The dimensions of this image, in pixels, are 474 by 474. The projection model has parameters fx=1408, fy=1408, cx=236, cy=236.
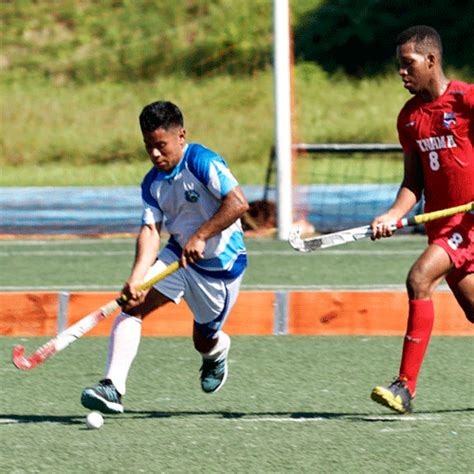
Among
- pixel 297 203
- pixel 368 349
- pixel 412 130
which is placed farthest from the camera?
pixel 297 203

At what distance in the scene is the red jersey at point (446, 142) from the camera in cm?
525

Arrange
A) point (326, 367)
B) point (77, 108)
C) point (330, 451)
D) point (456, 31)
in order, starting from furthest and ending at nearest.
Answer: point (456, 31), point (77, 108), point (326, 367), point (330, 451)

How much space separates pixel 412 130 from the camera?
5320mm

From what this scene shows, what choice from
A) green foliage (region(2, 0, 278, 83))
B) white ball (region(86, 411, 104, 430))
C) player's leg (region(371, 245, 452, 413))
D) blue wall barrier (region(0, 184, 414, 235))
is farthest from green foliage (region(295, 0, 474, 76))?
white ball (region(86, 411, 104, 430))

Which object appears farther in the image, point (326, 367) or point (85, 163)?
point (85, 163)

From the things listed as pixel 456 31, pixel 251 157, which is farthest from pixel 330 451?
pixel 456 31

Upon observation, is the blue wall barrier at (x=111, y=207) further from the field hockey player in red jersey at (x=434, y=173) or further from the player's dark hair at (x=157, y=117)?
the player's dark hair at (x=157, y=117)

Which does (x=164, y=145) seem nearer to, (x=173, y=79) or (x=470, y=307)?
(x=470, y=307)

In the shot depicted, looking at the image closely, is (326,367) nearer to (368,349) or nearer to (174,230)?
(368,349)

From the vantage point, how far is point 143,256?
5371 mm

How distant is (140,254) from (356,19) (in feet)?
69.1

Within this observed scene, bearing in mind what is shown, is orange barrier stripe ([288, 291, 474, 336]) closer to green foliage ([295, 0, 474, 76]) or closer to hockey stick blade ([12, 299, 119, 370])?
hockey stick blade ([12, 299, 119, 370])

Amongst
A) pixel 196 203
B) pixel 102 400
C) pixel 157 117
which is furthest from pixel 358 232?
pixel 102 400

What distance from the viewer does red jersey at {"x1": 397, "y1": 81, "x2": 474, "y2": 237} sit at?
5254 millimetres
